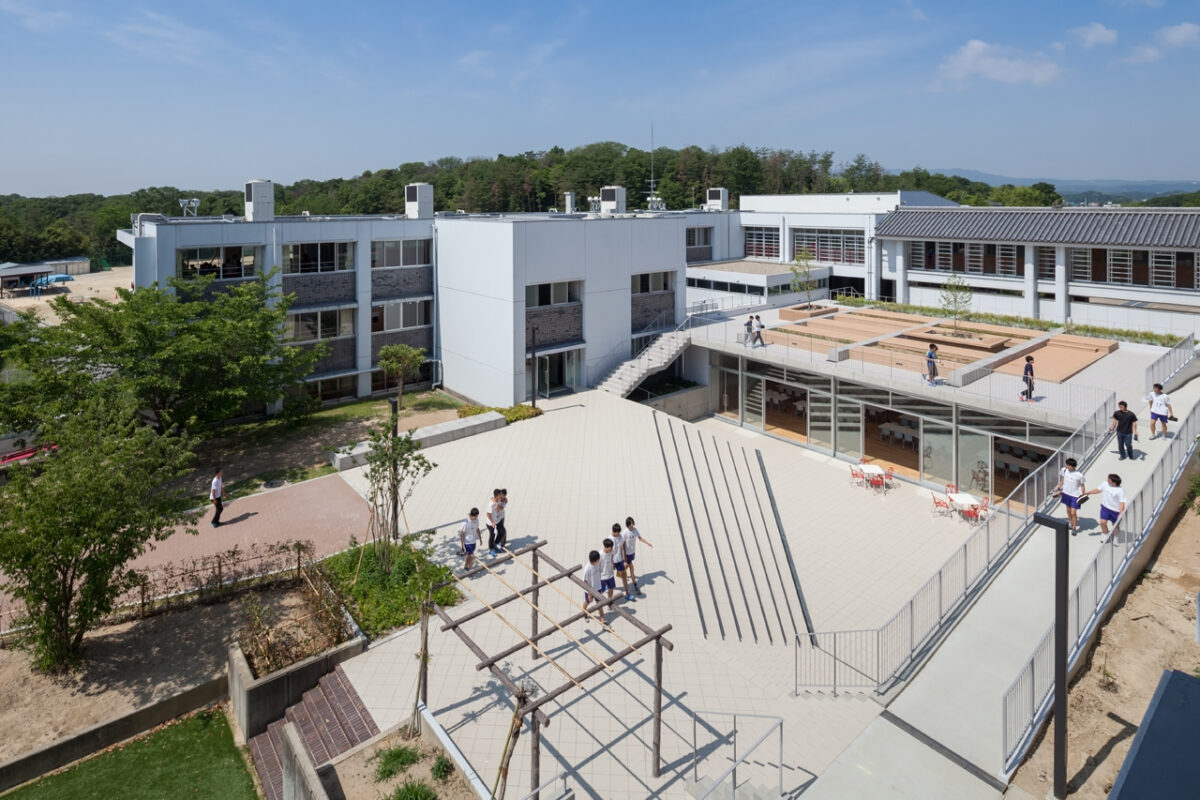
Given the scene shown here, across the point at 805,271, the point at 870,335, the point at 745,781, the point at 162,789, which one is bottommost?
the point at 162,789

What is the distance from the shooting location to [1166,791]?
5.89m

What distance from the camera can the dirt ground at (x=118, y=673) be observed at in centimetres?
1125

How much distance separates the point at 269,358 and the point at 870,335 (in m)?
21.7

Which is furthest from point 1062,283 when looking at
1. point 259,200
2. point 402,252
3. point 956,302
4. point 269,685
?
point 269,685

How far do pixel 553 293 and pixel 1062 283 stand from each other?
78.2 ft

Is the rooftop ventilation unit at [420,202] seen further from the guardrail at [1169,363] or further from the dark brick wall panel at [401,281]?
the guardrail at [1169,363]

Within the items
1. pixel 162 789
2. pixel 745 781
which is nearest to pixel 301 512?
pixel 162 789

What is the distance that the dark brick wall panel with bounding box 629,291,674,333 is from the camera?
2942cm

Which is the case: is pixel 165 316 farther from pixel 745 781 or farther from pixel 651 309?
pixel 745 781

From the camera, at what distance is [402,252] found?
28547mm

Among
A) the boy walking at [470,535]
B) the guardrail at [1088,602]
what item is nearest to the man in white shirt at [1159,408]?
the guardrail at [1088,602]

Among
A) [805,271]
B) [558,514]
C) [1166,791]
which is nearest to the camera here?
[1166,791]

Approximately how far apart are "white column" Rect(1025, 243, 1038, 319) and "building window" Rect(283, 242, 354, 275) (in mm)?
30211

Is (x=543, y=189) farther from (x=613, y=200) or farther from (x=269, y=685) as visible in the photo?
(x=269, y=685)
